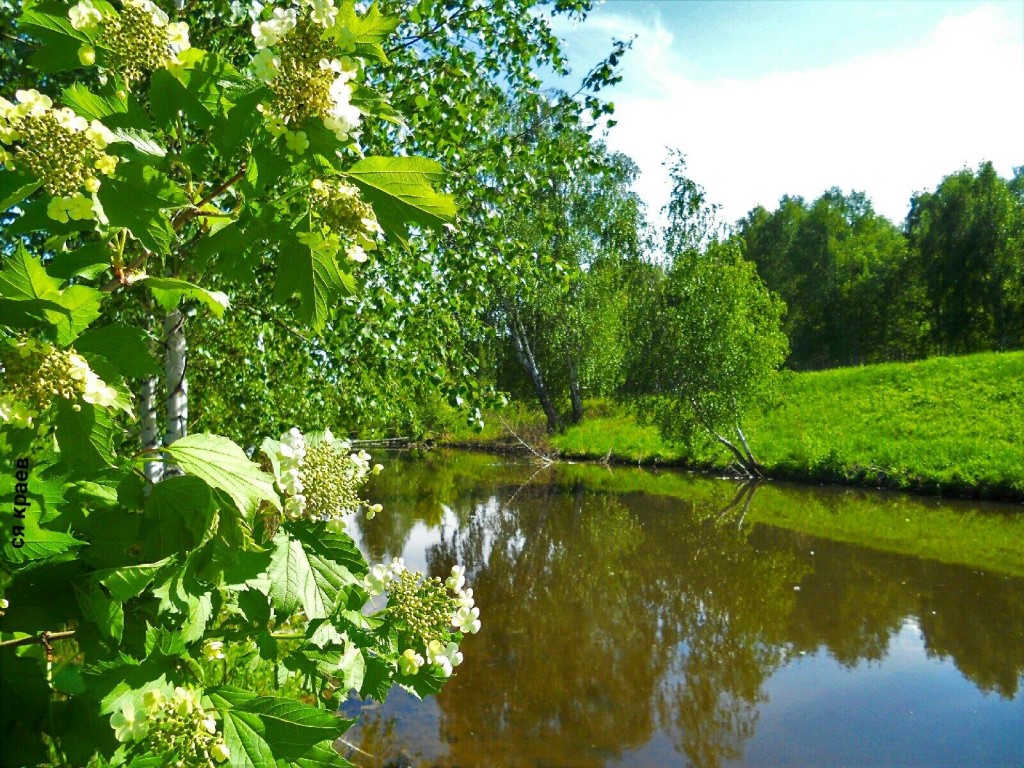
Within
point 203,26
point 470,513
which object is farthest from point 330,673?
point 470,513

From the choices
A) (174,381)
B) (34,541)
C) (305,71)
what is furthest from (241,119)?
(174,381)

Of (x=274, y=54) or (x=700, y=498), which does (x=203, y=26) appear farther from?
(x=700, y=498)

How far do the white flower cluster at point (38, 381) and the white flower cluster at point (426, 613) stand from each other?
0.80 meters

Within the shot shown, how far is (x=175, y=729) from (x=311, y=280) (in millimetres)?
753

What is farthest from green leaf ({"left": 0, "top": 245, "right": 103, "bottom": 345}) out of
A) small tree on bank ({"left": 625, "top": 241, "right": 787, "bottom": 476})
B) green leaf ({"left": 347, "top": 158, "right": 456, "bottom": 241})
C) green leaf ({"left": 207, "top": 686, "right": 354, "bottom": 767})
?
small tree on bank ({"left": 625, "top": 241, "right": 787, "bottom": 476})

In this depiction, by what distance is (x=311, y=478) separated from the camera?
5.44 ft

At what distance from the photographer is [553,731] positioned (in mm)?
5922

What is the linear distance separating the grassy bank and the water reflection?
205 inches

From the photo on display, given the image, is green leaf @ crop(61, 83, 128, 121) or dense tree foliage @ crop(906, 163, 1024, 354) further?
dense tree foliage @ crop(906, 163, 1024, 354)

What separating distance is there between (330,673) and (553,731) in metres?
4.86

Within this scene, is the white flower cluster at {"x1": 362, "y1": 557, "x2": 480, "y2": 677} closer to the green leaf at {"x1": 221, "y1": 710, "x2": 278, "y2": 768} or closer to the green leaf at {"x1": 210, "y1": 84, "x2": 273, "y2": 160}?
the green leaf at {"x1": 221, "y1": 710, "x2": 278, "y2": 768}

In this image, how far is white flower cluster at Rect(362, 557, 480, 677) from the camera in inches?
63.0

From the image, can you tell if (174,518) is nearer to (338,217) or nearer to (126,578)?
(126,578)

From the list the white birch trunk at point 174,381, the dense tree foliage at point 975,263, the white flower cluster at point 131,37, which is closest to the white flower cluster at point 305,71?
the white flower cluster at point 131,37
